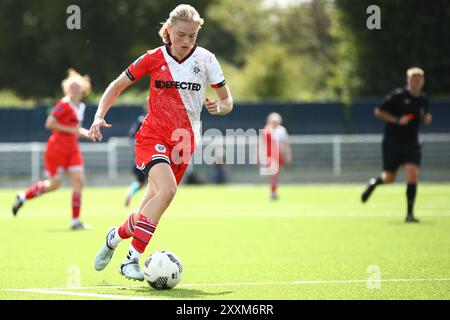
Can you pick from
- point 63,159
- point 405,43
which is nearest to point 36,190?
point 63,159

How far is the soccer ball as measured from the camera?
8398 mm

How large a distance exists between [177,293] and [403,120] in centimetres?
834

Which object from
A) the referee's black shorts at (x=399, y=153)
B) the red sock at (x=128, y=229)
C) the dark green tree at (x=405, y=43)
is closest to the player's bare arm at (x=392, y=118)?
the referee's black shorts at (x=399, y=153)

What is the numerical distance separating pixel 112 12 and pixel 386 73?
13118mm

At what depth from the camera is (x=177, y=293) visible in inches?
323

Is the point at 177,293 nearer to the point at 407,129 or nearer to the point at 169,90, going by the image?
the point at 169,90

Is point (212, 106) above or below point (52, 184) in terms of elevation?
above

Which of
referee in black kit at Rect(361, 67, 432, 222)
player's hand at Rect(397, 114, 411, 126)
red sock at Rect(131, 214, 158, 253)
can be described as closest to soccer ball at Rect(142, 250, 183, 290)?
red sock at Rect(131, 214, 158, 253)

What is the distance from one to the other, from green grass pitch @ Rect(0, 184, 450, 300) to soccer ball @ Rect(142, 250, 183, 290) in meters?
0.09

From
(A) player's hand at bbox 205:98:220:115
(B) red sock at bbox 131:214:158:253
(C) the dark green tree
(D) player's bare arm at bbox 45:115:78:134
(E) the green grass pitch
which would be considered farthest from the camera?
(C) the dark green tree

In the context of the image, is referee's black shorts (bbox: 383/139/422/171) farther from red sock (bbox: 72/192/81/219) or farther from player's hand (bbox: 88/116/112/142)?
player's hand (bbox: 88/116/112/142)

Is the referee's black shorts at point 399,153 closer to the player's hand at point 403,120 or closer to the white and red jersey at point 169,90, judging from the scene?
the player's hand at point 403,120

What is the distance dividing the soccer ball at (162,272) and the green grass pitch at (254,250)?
9 centimetres

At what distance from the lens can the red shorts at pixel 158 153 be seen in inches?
347
